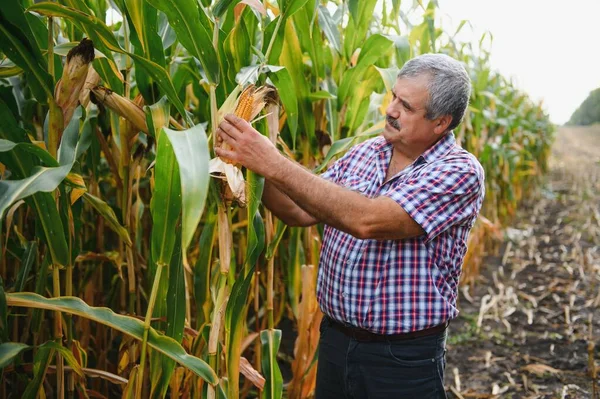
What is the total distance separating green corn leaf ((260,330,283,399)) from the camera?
1.67 meters

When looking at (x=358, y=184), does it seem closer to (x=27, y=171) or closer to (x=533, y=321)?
(x=27, y=171)

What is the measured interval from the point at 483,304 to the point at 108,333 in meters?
2.59

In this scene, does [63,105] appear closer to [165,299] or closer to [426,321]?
[165,299]

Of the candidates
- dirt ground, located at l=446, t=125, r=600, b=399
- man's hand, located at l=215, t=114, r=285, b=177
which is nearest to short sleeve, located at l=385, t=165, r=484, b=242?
man's hand, located at l=215, t=114, r=285, b=177

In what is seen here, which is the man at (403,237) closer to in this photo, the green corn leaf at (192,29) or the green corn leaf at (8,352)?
the green corn leaf at (192,29)

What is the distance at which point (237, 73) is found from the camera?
1461mm

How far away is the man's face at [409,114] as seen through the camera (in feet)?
5.26

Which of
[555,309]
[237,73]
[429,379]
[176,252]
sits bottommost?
[555,309]

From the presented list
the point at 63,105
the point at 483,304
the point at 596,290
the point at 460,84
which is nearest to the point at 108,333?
the point at 63,105

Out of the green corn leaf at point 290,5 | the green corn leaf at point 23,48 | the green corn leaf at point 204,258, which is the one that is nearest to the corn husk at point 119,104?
the green corn leaf at point 23,48

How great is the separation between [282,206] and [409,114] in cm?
45

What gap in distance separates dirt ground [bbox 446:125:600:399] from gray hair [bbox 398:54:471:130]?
1619 millimetres

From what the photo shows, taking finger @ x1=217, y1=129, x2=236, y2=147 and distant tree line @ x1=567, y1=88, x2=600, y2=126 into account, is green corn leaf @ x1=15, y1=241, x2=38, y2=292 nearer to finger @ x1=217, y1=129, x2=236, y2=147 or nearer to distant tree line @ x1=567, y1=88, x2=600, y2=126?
finger @ x1=217, y1=129, x2=236, y2=147

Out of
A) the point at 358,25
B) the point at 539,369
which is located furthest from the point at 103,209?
the point at 539,369
